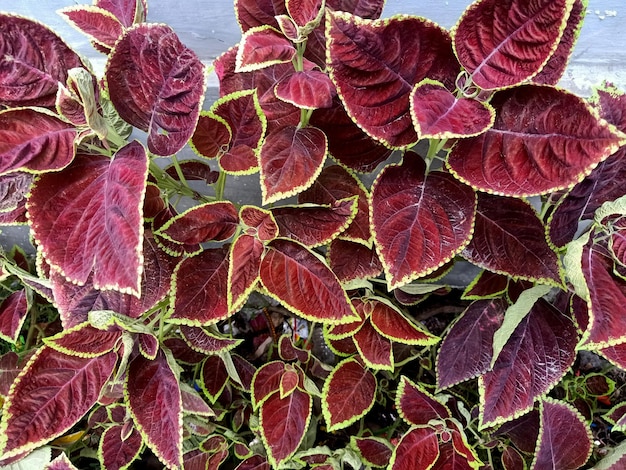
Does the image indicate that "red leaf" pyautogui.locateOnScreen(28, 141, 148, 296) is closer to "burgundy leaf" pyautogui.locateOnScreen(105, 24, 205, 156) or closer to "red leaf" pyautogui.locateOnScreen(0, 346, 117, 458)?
"burgundy leaf" pyautogui.locateOnScreen(105, 24, 205, 156)

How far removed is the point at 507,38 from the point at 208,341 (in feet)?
2.25

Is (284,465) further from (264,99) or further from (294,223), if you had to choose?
(264,99)

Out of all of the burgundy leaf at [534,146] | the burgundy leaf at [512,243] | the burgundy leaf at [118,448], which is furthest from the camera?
the burgundy leaf at [118,448]

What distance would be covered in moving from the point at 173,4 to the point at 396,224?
71 cm

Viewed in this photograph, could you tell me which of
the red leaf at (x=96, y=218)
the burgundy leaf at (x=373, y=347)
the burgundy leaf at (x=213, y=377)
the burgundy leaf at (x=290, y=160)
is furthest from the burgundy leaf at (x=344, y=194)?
the burgundy leaf at (x=213, y=377)

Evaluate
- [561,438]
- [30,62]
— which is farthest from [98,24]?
[561,438]

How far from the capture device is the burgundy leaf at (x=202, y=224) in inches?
30.9

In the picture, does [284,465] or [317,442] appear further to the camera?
[317,442]

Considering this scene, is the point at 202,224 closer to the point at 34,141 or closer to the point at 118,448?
the point at 34,141

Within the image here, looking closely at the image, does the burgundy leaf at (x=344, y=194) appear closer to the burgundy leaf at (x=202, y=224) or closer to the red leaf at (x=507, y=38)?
the burgundy leaf at (x=202, y=224)

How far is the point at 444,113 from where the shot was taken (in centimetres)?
68

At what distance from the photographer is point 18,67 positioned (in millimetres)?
663

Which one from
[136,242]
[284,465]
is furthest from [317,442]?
[136,242]

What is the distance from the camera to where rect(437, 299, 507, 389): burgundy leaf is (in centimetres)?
94
